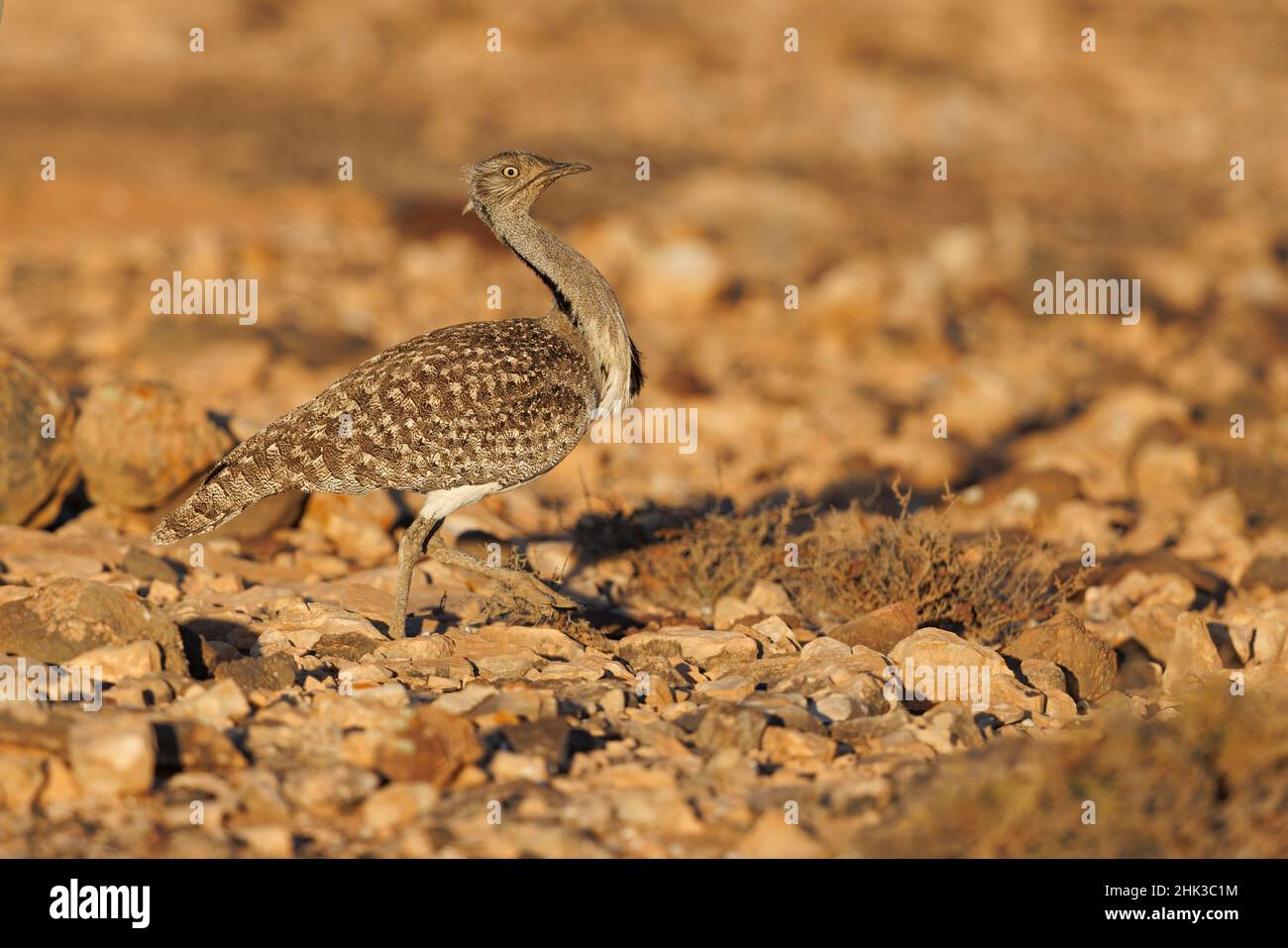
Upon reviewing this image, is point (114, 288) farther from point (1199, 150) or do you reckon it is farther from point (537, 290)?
point (1199, 150)

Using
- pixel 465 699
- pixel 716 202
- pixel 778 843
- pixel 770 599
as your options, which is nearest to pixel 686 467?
pixel 770 599

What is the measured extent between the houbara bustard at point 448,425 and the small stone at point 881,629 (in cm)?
149

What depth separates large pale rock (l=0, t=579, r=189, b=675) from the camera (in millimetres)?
6199

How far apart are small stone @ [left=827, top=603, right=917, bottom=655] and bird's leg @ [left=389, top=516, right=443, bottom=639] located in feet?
6.98

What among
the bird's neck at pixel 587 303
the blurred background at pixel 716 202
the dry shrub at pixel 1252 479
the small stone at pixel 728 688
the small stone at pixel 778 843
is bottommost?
the small stone at pixel 778 843

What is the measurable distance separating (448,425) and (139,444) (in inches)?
106

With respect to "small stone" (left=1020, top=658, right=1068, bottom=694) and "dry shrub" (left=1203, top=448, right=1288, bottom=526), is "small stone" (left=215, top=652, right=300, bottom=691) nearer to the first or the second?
"small stone" (left=1020, top=658, right=1068, bottom=694)

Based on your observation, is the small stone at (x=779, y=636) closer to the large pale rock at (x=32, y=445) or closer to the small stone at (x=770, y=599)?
the small stone at (x=770, y=599)

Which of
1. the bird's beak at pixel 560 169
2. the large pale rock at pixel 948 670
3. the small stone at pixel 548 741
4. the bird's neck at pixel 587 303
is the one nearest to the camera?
the small stone at pixel 548 741

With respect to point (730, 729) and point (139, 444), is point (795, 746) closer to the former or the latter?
point (730, 729)

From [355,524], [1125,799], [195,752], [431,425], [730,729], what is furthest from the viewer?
[355,524]

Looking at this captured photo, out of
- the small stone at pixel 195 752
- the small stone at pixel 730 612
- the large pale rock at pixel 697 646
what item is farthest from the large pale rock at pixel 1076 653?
the small stone at pixel 195 752

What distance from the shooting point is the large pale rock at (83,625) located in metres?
6.20

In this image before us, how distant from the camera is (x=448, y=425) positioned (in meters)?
7.07
